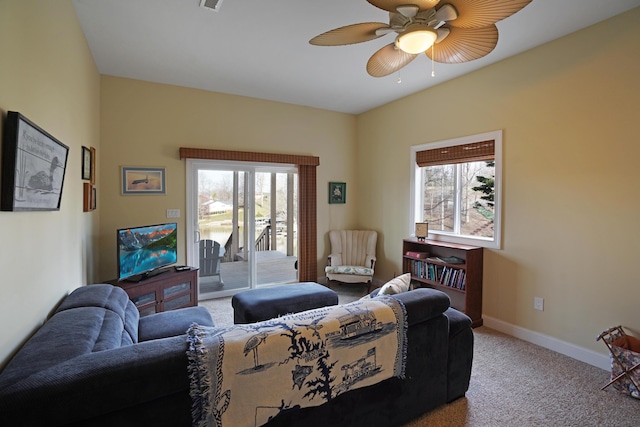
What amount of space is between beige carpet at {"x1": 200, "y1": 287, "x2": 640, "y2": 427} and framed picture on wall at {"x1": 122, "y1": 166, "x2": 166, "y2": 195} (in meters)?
3.67

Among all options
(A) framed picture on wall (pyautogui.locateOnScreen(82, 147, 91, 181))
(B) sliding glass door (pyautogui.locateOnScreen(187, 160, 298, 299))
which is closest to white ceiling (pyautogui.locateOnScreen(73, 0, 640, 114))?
(A) framed picture on wall (pyautogui.locateOnScreen(82, 147, 91, 181))

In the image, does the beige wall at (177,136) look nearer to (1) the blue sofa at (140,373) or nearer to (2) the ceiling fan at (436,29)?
(1) the blue sofa at (140,373)

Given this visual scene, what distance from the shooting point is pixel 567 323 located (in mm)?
2797

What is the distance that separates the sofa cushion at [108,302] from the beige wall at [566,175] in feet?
11.0

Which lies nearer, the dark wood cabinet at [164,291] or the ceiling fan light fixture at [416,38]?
the ceiling fan light fixture at [416,38]

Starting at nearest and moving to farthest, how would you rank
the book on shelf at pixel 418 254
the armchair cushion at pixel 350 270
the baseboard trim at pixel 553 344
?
1. the baseboard trim at pixel 553 344
2. the book on shelf at pixel 418 254
3. the armchair cushion at pixel 350 270

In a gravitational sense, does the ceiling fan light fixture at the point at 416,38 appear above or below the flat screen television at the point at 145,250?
above

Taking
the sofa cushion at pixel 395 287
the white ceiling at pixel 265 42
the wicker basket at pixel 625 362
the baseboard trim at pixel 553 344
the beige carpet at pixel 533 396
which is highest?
the white ceiling at pixel 265 42

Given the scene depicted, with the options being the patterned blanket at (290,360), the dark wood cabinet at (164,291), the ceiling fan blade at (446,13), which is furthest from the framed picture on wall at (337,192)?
the ceiling fan blade at (446,13)

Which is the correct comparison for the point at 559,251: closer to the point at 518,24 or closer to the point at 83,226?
the point at 518,24

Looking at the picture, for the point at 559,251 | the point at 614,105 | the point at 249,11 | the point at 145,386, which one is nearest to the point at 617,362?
the point at 559,251

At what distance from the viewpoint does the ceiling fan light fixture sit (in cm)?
170

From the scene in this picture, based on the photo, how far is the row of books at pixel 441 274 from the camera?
344 centimetres

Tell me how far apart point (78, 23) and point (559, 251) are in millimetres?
4521
